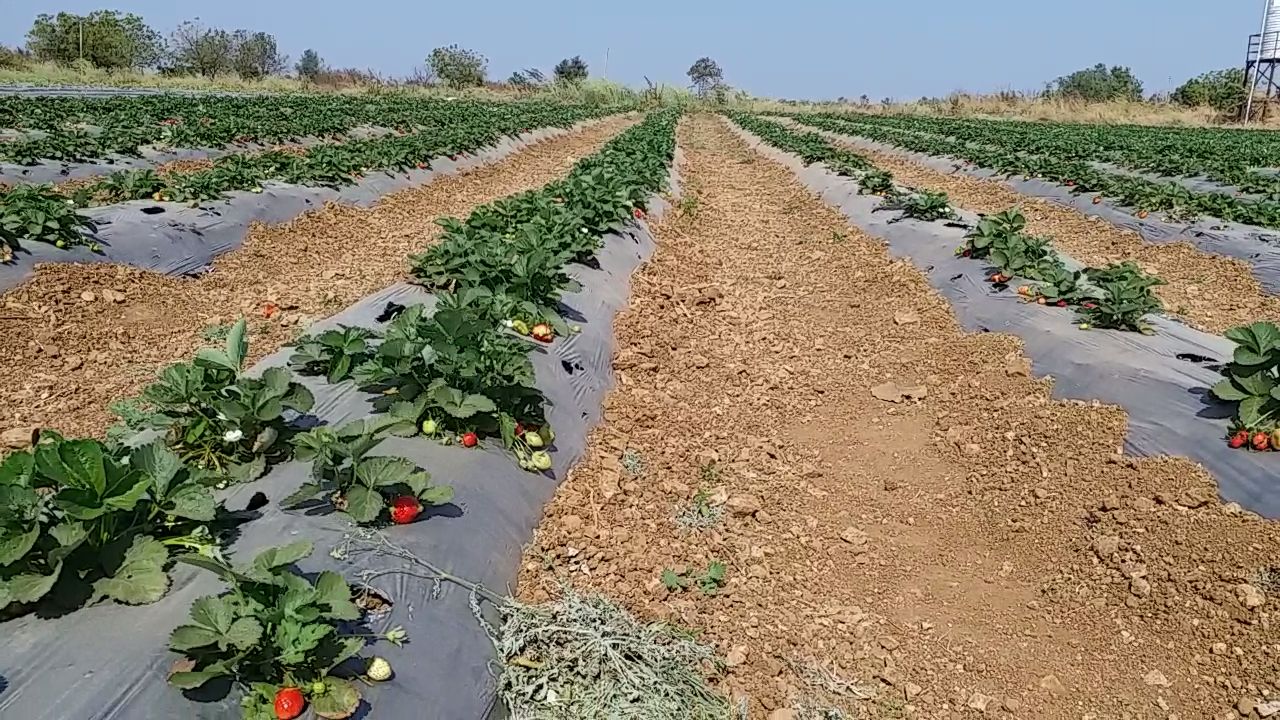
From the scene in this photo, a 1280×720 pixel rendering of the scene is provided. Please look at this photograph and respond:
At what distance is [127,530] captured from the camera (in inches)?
94.9

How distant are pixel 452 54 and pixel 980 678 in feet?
213

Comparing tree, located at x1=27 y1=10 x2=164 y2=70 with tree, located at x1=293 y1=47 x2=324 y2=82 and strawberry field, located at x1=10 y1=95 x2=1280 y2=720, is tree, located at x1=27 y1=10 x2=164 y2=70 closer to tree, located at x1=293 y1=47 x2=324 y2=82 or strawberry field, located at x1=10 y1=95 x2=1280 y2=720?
tree, located at x1=293 y1=47 x2=324 y2=82

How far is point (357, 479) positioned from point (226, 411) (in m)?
0.65

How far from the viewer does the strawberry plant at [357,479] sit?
281 cm

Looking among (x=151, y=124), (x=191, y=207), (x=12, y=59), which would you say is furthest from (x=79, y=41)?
(x=191, y=207)

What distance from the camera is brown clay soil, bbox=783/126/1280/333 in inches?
298

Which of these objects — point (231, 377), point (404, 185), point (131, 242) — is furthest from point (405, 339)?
point (404, 185)

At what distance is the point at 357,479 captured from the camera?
2910 millimetres

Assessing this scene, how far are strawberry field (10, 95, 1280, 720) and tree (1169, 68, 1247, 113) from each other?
37429mm

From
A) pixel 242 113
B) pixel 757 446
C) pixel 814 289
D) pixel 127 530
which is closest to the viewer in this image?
pixel 127 530

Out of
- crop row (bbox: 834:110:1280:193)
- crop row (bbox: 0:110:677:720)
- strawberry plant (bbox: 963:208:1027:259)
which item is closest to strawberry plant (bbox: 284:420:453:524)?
crop row (bbox: 0:110:677:720)

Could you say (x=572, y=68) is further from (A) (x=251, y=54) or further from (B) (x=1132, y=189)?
(B) (x=1132, y=189)

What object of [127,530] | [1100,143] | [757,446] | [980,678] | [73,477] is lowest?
[980,678]

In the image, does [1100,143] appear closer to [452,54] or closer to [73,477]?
[73,477]
